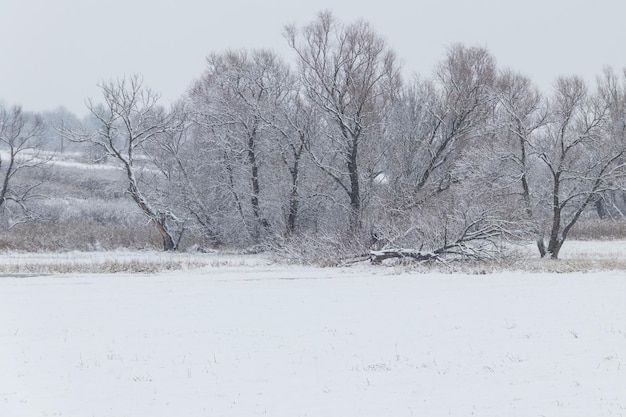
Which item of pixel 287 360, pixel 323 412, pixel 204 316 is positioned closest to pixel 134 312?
pixel 204 316

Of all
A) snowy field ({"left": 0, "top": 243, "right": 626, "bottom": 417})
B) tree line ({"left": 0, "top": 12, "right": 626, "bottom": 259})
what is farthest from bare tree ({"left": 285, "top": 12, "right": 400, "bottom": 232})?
snowy field ({"left": 0, "top": 243, "right": 626, "bottom": 417})

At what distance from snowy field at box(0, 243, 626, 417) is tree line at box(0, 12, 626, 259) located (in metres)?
9.96

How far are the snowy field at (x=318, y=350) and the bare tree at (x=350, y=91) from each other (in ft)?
49.6

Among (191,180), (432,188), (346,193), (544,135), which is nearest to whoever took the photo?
(544,135)

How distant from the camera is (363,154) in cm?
3416

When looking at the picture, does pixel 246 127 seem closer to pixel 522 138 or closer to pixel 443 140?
pixel 443 140

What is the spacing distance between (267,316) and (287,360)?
13.5 ft

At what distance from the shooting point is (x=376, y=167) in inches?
1350

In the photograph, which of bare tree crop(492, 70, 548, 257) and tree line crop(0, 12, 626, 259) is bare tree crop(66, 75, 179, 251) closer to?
tree line crop(0, 12, 626, 259)

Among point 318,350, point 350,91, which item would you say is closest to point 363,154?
point 350,91

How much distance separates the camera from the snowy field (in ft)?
26.8

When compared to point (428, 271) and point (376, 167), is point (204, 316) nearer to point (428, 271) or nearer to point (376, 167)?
point (428, 271)

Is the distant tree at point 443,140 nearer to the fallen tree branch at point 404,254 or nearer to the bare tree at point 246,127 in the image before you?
the fallen tree branch at point 404,254

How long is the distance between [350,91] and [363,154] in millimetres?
3411
